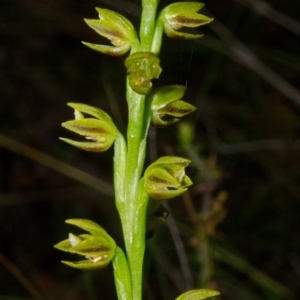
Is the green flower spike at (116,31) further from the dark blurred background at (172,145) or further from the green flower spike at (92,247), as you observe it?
the dark blurred background at (172,145)

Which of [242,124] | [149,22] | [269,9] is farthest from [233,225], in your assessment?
[149,22]

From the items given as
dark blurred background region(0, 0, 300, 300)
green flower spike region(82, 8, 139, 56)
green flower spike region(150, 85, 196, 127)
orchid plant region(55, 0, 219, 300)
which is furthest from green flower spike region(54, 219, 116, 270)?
dark blurred background region(0, 0, 300, 300)

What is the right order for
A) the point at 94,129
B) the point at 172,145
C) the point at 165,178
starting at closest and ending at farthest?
the point at 165,178 → the point at 94,129 → the point at 172,145

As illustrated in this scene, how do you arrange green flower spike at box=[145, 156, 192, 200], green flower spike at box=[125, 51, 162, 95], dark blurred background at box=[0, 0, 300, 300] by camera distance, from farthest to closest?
dark blurred background at box=[0, 0, 300, 300] → green flower spike at box=[145, 156, 192, 200] → green flower spike at box=[125, 51, 162, 95]

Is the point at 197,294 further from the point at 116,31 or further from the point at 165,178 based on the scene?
the point at 116,31

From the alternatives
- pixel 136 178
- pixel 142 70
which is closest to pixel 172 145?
pixel 136 178

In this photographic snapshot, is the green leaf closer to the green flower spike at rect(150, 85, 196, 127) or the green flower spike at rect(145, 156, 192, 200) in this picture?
the green flower spike at rect(145, 156, 192, 200)
